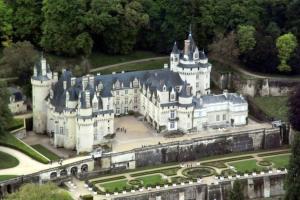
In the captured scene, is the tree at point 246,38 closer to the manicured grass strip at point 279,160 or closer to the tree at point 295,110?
the tree at point 295,110

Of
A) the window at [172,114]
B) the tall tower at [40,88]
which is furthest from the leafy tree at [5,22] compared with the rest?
the window at [172,114]

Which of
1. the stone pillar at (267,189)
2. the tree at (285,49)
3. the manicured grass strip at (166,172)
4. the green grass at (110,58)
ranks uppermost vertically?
the tree at (285,49)

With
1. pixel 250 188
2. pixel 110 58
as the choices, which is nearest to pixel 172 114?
pixel 250 188

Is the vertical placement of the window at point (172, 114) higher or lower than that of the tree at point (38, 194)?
higher

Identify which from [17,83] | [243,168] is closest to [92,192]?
[243,168]

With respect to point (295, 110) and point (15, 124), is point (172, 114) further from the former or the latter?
point (15, 124)

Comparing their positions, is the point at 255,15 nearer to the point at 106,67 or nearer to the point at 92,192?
the point at 106,67
